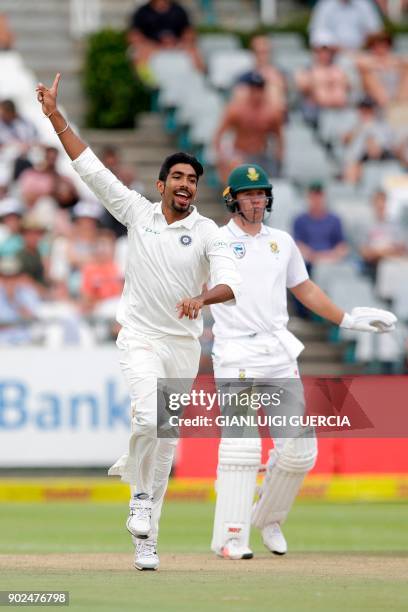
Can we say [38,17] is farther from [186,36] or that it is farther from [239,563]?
[239,563]

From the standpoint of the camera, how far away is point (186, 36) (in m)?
18.4

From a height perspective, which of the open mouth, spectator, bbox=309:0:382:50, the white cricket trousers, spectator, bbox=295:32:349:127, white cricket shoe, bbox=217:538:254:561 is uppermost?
spectator, bbox=309:0:382:50

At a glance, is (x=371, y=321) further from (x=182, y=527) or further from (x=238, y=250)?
(x=182, y=527)

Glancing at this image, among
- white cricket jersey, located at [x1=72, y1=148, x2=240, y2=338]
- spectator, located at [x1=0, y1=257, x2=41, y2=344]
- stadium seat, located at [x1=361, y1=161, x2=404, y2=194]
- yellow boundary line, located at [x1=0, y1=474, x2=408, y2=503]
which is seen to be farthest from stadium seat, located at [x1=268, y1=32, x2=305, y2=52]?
white cricket jersey, located at [x1=72, y1=148, x2=240, y2=338]

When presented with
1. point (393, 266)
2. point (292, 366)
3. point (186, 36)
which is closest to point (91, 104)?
point (186, 36)

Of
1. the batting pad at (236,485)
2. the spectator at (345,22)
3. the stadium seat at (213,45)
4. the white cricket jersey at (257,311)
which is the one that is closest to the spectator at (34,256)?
the stadium seat at (213,45)

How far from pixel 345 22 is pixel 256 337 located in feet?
36.0

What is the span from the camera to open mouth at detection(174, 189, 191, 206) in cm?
811

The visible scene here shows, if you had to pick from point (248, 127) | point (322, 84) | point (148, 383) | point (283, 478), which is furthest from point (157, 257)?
point (322, 84)

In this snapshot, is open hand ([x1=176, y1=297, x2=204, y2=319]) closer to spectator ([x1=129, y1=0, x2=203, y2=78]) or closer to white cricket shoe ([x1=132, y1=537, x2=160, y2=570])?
white cricket shoe ([x1=132, y1=537, x2=160, y2=570])

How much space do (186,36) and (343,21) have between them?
196 centimetres

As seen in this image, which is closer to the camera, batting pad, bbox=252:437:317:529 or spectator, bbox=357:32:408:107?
batting pad, bbox=252:437:317:529

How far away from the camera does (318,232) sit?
15.6 m

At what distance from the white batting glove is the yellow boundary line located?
14.9ft
